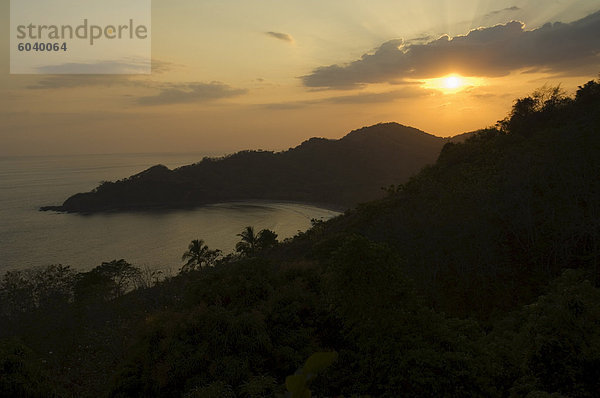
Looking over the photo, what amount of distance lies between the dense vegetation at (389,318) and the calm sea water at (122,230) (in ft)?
170

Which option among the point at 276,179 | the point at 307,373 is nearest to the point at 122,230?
the point at 276,179

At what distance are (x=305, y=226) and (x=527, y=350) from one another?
9526 centimetres

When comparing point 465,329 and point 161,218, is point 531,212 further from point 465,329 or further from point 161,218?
point 161,218

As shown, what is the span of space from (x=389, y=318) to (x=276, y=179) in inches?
5916

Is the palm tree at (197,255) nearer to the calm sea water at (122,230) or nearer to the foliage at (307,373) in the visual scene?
the calm sea water at (122,230)

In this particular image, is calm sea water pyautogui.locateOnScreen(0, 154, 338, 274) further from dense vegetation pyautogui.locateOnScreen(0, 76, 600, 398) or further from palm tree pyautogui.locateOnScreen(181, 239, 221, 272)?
dense vegetation pyautogui.locateOnScreen(0, 76, 600, 398)

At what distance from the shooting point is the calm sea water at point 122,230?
8081 cm

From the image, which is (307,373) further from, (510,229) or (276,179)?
(276,179)

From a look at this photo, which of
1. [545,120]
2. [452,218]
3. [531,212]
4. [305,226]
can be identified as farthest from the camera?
[305,226]

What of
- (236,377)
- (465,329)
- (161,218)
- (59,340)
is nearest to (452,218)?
(465,329)

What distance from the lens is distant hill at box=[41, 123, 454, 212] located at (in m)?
138

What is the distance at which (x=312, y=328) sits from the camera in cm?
1418

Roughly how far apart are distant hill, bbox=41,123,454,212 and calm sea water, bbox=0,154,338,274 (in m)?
11.8

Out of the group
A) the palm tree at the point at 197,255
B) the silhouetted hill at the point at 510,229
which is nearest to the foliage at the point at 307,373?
the silhouetted hill at the point at 510,229
